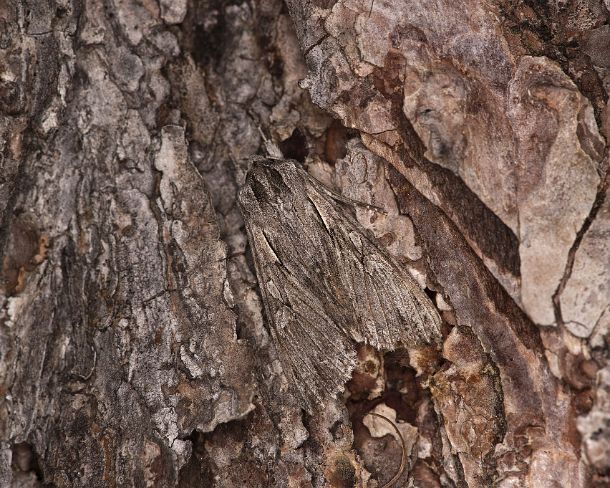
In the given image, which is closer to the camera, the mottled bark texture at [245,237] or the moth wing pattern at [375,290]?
the mottled bark texture at [245,237]

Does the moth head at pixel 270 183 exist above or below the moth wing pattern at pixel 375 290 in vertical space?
above

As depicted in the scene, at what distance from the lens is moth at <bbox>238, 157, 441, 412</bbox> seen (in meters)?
1.66

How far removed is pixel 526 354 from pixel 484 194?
0.44 m

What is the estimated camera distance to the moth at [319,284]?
1657mm

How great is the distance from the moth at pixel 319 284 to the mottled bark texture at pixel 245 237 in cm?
5

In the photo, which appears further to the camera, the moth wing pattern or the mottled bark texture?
the moth wing pattern

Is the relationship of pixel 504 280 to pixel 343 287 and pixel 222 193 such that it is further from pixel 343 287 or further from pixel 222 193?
pixel 222 193

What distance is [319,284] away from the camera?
1.74 metres

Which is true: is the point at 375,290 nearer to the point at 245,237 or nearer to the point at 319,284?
the point at 319,284

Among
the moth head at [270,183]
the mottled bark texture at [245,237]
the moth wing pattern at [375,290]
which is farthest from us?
the moth head at [270,183]

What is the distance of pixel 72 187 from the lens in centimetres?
174

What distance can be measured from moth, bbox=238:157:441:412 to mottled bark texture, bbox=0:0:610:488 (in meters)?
0.05

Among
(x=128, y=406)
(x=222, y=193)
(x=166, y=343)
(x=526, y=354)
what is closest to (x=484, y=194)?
(x=526, y=354)

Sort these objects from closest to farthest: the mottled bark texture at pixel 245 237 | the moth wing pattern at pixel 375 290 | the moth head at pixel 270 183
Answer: the mottled bark texture at pixel 245 237
the moth wing pattern at pixel 375 290
the moth head at pixel 270 183
